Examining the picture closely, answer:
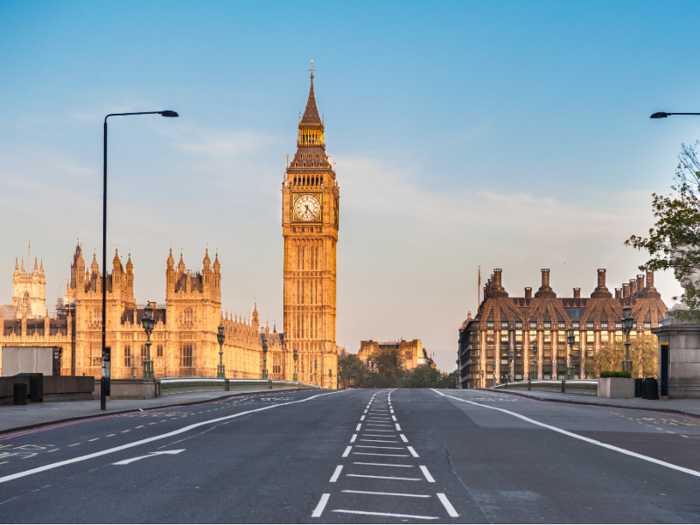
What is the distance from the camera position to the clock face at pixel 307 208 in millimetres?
171250

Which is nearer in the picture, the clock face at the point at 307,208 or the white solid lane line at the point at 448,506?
the white solid lane line at the point at 448,506

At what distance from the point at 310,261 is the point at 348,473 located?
156126mm

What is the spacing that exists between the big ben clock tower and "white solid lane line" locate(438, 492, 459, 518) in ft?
Answer: 499

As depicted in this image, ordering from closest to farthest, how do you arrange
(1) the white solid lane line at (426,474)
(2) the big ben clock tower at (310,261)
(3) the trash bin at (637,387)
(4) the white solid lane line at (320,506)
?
(4) the white solid lane line at (320,506) → (1) the white solid lane line at (426,474) → (3) the trash bin at (637,387) → (2) the big ben clock tower at (310,261)

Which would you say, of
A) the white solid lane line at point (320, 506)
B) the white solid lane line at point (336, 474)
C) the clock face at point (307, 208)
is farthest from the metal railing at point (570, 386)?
the clock face at point (307, 208)

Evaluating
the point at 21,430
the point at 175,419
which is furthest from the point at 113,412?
the point at 21,430

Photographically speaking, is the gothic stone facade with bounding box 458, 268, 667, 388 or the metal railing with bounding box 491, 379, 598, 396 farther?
the gothic stone facade with bounding box 458, 268, 667, 388

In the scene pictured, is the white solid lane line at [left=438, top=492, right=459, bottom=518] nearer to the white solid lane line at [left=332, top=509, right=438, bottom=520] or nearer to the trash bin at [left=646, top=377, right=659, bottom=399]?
the white solid lane line at [left=332, top=509, right=438, bottom=520]

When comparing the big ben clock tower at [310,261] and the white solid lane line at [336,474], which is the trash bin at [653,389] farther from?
the big ben clock tower at [310,261]

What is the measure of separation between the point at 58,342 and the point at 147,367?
297 feet

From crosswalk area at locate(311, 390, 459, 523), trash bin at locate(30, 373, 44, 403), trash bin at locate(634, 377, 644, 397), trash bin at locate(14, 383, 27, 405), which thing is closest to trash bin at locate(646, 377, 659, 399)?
trash bin at locate(634, 377, 644, 397)

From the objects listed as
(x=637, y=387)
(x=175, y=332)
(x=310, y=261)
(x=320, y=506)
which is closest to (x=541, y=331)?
(x=310, y=261)

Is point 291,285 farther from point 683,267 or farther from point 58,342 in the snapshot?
point 683,267

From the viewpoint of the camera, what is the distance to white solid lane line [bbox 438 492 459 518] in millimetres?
10790
